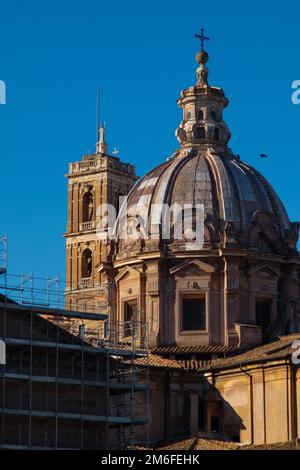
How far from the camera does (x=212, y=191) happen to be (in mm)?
92812

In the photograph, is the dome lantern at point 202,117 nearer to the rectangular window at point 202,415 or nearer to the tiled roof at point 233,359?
the tiled roof at point 233,359

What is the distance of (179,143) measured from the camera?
320ft

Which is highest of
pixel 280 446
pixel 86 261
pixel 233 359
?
pixel 86 261

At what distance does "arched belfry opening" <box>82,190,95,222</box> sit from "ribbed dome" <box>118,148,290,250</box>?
150 ft

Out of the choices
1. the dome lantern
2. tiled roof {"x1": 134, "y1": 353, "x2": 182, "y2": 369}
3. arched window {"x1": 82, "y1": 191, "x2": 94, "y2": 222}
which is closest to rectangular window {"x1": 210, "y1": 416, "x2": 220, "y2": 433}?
tiled roof {"x1": 134, "y1": 353, "x2": 182, "y2": 369}

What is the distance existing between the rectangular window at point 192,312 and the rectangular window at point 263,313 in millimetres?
3049

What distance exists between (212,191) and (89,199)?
49885 millimetres

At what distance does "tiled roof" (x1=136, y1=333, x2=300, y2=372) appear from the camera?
273ft

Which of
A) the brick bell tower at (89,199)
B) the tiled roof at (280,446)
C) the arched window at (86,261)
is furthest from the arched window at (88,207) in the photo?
the tiled roof at (280,446)

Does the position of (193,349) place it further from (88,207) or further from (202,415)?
Result: (88,207)

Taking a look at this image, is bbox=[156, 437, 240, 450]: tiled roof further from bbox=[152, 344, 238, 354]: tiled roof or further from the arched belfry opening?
the arched belfry opening

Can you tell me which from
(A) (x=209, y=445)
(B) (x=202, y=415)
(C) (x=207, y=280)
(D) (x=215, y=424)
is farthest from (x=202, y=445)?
(C) (x=207, y=280)
